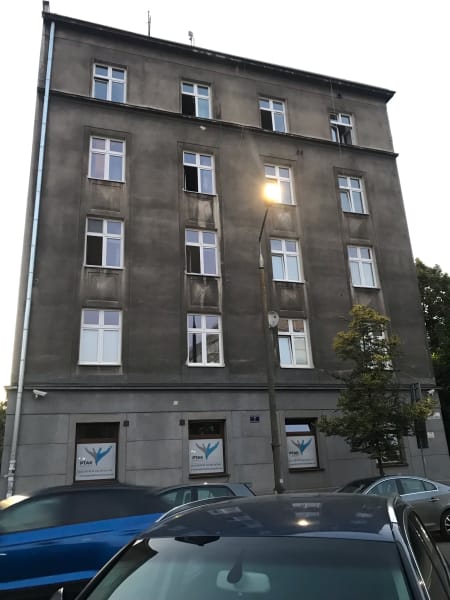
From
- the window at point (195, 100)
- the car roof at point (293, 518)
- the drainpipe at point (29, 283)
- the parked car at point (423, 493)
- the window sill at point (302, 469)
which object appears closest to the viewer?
the car roof at point (293, 518)

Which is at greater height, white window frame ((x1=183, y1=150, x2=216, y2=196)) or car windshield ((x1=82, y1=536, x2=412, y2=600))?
white window frame ((x1=183, y1=150, x2=216, y2=196))

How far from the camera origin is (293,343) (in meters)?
18.7

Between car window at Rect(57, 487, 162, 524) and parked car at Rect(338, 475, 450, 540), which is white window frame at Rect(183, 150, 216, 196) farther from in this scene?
car window at Rect(57, 487, 162, 524)

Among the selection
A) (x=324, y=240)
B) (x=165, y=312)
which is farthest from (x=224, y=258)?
(x=324, y=240)

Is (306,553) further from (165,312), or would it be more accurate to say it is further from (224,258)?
(224,258)

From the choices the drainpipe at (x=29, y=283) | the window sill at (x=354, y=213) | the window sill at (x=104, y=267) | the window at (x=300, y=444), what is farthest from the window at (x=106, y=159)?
the window at (x=300, y=444)

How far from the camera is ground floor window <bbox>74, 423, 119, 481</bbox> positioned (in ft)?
49.2

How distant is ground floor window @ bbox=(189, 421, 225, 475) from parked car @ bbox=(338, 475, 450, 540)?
5.80 metres

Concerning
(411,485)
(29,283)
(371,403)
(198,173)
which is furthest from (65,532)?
(198,173)

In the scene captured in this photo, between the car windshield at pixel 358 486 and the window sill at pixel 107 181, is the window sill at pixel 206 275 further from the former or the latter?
the car windshield at pixel 358 486

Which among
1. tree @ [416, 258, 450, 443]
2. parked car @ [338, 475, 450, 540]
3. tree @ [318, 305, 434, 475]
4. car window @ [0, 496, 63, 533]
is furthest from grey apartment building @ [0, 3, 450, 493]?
car window @ [0, 496, 63, 533]

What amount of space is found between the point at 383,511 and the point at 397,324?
18.6 m

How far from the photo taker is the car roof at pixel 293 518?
2.40 metres

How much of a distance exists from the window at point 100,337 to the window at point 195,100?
9.80m
